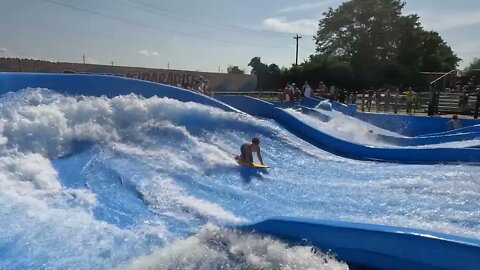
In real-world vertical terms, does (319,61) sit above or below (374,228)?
above

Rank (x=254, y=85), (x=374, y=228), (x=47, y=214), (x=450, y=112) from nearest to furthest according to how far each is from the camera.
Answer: (x=374, y=228)
(x=47, y=214)
(x=450, y=112)
(x=254, y=85)

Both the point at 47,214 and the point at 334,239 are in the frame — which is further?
the point at 47,214

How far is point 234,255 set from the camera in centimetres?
412

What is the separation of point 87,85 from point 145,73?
14.9 m

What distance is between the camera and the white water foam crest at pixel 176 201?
16.9ft

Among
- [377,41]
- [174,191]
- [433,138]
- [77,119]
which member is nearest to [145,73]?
[433,138]

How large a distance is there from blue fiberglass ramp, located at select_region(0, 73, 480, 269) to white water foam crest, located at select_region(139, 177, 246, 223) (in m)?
0.02

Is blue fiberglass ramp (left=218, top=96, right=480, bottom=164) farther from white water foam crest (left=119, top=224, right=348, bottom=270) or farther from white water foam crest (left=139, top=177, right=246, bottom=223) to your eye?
white water foam crest (left=119, top=224, right=348, bottom=270)

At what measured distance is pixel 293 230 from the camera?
424cm

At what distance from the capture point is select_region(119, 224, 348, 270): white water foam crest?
3873 mm

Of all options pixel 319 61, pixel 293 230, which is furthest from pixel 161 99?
pixel 319 61

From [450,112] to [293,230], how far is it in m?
17.2

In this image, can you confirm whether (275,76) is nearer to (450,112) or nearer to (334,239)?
(450,112)

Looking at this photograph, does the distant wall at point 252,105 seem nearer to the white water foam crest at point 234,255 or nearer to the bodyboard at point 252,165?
the bodyboard at point 252,165
